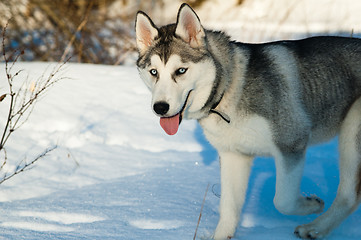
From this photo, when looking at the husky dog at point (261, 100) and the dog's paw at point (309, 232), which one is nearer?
the husky dog at point (261, 100)

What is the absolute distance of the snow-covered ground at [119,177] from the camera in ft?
9.38

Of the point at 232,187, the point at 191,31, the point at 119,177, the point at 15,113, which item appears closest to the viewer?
the point at 191,31

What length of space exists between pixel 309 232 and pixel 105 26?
6.64 m

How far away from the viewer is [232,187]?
116 inches

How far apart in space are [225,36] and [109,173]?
1728mm

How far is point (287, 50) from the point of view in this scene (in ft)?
9.57

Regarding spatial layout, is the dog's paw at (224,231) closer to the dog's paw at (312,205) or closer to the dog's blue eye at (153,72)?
the dog's paw at (312,205)

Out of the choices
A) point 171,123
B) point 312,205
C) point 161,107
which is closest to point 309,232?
point 312,205

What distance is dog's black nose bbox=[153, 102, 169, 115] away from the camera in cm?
244

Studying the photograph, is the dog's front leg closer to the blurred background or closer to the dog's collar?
the dog's collar

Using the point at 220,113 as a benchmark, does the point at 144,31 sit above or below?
above

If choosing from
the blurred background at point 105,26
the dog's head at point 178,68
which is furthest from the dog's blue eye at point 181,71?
the blurred background at point 105,26

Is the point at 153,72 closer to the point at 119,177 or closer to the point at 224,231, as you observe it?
the point at 224,231

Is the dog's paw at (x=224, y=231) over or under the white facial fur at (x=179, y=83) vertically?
under
